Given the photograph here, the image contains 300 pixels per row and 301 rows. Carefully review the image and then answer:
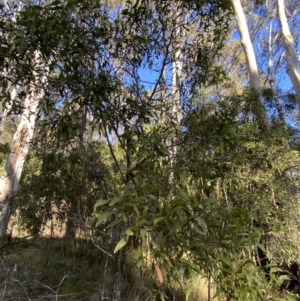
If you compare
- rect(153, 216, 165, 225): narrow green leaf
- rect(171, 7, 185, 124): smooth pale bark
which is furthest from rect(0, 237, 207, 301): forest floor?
rect(153, 216, 165, 225): narrow green leaf

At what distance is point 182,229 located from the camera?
150 centimetres

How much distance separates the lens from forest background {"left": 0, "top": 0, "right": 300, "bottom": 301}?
62.7 inches

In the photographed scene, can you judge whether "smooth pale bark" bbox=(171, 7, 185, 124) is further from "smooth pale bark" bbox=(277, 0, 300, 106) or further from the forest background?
"smooth pale bark" bbox=(277, 0, 300, 106)

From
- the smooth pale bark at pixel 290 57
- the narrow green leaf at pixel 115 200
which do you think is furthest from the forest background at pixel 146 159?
the smooth pale bark at pixel 290 57

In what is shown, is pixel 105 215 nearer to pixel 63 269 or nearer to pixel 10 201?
pixel 63 269

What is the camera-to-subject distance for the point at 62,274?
4.38 meters

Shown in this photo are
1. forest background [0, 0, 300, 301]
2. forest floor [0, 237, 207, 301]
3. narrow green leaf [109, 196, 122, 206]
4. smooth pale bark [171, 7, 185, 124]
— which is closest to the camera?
narrow green leaf [109, 196, 122, 206]

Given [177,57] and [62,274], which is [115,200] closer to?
[177,57]

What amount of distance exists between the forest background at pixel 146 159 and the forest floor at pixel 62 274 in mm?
24

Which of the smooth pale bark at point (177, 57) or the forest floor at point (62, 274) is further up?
the smooth pale bark at point (177, 57)

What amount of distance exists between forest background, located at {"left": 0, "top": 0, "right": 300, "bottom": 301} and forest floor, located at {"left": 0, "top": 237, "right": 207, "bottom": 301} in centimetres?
2

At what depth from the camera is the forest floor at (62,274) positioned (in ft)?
9.42

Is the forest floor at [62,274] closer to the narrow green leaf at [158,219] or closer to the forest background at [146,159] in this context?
the forest background at [146,159]

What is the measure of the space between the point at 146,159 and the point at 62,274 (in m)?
3.07
